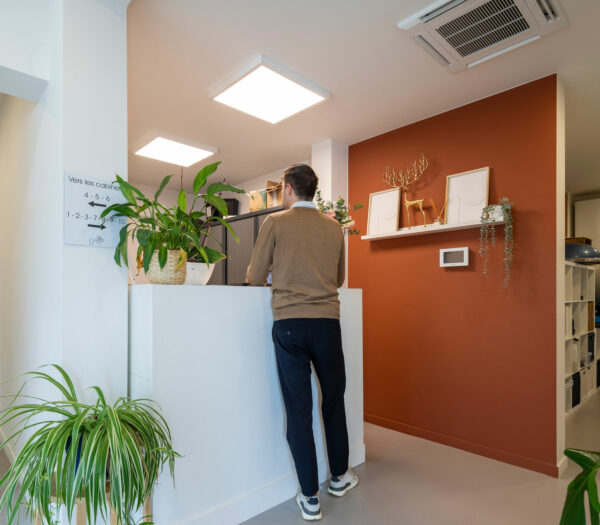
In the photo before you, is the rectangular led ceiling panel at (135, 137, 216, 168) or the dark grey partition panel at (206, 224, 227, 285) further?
the rectangular led ceiling panel at (135, 137, 216, 168)

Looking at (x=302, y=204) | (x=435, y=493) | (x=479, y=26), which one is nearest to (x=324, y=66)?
(x=479, y=26)

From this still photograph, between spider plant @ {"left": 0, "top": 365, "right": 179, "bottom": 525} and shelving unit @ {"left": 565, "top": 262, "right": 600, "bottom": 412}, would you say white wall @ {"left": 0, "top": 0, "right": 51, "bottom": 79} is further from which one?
shelving unit @ {"left": 565, "top": 262, "right": 600, "bottom": 412}

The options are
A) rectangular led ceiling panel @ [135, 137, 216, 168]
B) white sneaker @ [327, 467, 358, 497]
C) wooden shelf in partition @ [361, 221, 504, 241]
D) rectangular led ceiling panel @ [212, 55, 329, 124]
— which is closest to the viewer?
white sneaker @ [327, 467, 358, 497]

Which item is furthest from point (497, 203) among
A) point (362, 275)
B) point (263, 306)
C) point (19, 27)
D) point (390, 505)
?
point (19, 27)

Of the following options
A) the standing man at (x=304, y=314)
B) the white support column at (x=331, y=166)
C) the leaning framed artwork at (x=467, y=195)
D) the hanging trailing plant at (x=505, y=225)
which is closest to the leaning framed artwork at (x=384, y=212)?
the white support column at (x=331, y=166)

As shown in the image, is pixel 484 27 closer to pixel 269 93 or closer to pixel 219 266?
pixel 269 93

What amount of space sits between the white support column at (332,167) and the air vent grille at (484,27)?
149 centimetres

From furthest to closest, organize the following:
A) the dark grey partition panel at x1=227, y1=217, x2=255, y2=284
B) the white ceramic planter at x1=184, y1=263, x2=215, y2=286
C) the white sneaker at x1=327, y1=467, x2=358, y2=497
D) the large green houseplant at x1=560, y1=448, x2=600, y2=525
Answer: the dark grey partition panel at x1=227, y1=217, x2=255, y2=284 → the white sneaker at x1=327, y1=467, x2=358, y2=497 → the white ceramic planter at x1=184, y1=263, x2=215, y2=286 → the large green houseplant at x1=560, y1=448, x2=600, y2=525

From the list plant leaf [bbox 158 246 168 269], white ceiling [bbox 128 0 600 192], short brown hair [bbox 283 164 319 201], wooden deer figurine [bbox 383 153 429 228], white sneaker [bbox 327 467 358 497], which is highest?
white ceiling [bbox 128 0 600 192]

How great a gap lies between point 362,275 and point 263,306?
1698mm

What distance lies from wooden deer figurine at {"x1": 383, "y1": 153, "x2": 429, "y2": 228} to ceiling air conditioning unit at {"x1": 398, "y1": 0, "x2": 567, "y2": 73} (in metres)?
0.96

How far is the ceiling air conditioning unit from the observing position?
77.0 inches

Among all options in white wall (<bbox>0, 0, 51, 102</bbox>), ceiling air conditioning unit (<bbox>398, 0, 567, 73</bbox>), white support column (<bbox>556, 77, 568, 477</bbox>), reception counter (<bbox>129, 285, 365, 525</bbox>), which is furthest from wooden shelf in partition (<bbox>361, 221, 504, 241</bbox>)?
white wall (<bbox>0, 0, 51, 102</bbox>)

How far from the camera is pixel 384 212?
11.3ft
